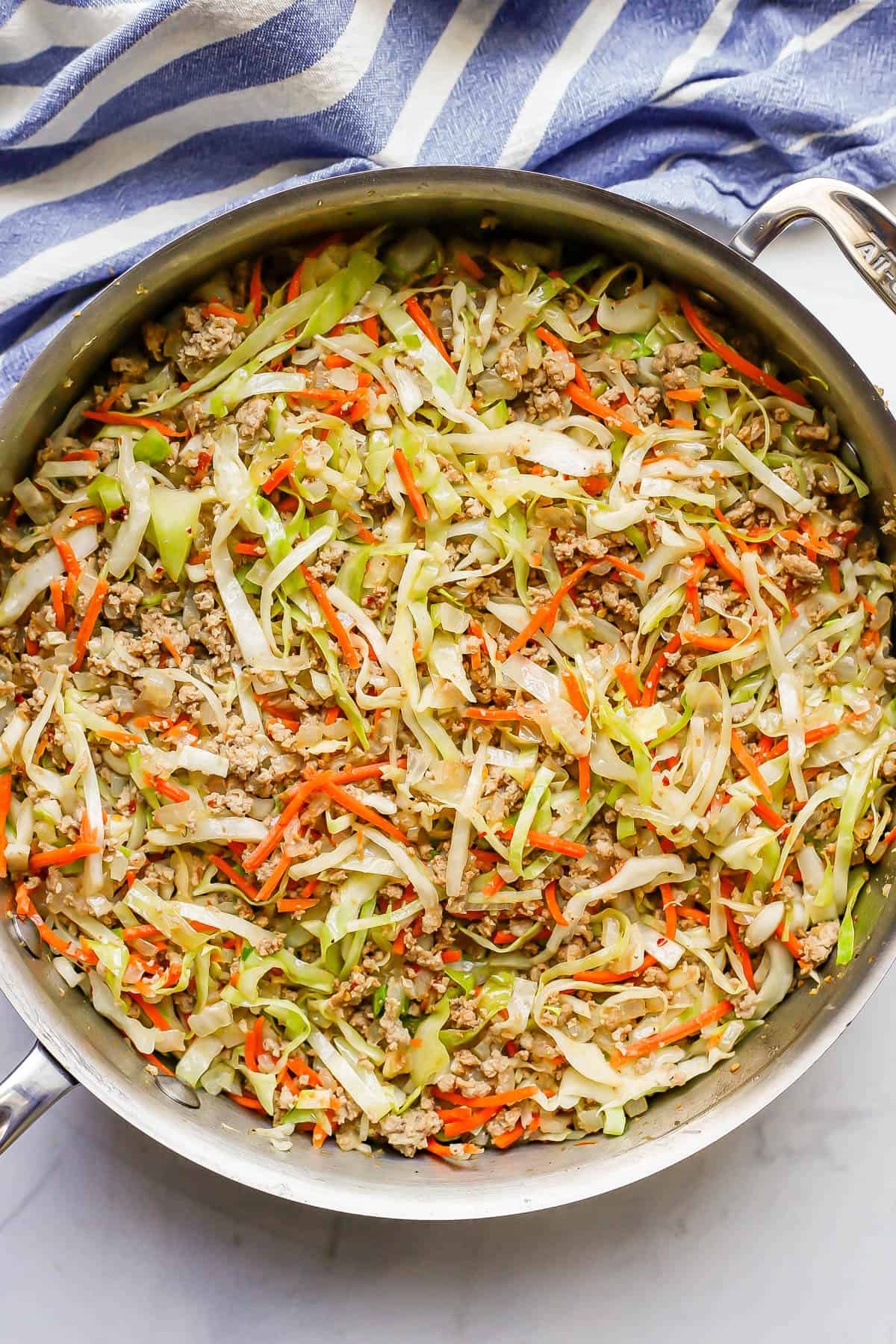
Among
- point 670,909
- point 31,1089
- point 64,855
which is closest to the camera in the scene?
point 31,1089

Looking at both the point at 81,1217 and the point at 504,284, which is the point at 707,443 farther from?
the point at 81,1217

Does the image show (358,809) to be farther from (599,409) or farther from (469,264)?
(469,264)

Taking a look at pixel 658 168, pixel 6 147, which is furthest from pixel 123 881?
pixel 658 168

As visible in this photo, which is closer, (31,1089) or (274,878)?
(31,1089)

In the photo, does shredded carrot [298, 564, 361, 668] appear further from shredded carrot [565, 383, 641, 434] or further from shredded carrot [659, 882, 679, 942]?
shredded carrot [659, 882, 679, 942]

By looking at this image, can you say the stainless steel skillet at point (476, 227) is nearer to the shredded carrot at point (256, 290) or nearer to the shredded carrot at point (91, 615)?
the shredded carrot at point (256, 290)

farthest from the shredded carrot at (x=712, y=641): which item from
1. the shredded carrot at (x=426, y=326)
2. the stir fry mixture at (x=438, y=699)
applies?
the shredded carrot at (x=426, y=326)

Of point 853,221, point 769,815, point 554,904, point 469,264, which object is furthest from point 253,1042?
point 853,221
